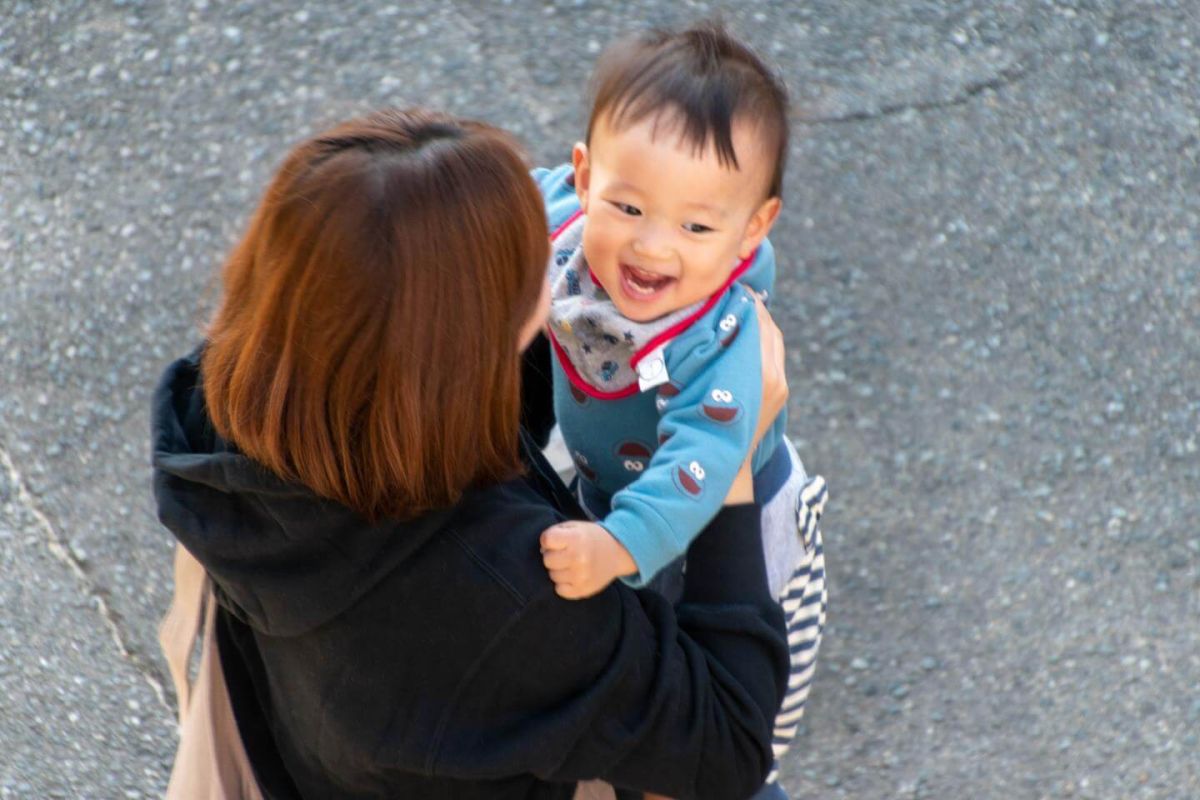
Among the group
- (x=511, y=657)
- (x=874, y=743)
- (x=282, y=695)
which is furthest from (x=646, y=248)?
(x=874, y=743)

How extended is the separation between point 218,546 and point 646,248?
708mm

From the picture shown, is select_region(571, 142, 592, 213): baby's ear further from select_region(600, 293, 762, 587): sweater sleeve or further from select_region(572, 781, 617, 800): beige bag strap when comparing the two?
select_region(572, 781, 617, 800): beige bag strap

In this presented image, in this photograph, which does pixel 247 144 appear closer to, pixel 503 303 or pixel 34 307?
pixel 34 307

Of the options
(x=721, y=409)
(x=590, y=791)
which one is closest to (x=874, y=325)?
(x=721, y=409)

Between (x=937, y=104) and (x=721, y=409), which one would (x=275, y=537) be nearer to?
(x=721, y=409)

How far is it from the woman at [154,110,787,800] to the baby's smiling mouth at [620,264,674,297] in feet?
1.24

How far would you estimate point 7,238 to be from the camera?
138 inches

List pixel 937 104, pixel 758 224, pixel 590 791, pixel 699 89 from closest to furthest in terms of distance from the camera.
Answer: pixel 590 791
pixel 699 89
pixel 758 224
pixel 937 104

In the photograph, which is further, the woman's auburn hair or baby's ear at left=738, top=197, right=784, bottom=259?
baby's ear at left=738, top=197, right=784, bottom=259

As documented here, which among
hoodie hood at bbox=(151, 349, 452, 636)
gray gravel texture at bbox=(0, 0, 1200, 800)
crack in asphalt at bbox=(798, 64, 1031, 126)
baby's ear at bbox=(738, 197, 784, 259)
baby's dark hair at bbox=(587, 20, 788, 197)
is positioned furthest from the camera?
crack in asphalt at bbox=(798, 64, 1031, 126)

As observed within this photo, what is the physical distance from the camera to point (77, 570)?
3088mm

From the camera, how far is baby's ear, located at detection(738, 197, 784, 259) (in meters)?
1.97

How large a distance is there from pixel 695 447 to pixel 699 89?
49 cm

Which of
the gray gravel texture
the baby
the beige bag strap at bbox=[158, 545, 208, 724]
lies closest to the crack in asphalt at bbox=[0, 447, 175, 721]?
the gray gravel texture
